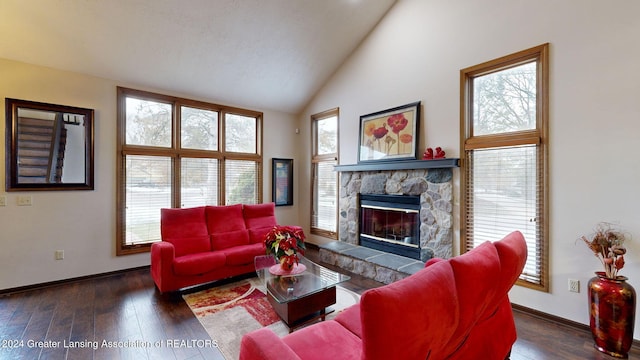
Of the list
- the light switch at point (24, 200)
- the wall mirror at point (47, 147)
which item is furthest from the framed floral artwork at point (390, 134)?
the light switch at point (24, 200)

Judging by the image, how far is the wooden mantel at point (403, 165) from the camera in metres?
3.45

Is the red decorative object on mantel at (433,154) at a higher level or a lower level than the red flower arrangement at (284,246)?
A: higher

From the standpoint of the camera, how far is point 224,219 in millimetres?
4215

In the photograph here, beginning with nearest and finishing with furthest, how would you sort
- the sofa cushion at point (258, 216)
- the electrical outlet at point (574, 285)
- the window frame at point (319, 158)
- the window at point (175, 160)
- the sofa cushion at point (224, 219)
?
the electrical outlet at point (574, 285) → the sofa cushion at point (224, 219) → the window at point (175, 160) → the sofa cushion at point (258, 216) → the window frame at point (319, 158)

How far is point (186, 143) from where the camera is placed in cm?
477

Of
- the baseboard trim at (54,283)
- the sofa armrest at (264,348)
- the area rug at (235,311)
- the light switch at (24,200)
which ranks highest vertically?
the light switch at (24,200)

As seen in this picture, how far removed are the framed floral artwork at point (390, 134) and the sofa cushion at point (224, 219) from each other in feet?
7.24

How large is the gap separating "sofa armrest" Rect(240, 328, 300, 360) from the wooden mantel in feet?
9.66

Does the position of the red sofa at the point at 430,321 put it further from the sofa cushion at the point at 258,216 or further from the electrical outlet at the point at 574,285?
the sofa cushion at the point at 258,216

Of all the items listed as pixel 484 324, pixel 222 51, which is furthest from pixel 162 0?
pixel 484 324

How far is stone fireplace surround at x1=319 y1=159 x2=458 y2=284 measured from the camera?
140 inches

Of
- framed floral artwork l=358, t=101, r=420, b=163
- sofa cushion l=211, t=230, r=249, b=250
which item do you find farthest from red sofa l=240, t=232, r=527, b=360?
sofa cushion l=211, t=230, r=249, b=250

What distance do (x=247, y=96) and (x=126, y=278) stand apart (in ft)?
11.6

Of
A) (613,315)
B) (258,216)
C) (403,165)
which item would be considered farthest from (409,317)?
(258,216)
